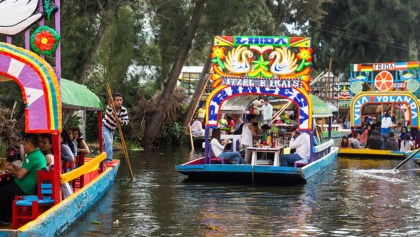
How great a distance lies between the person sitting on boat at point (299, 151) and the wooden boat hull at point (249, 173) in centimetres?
28

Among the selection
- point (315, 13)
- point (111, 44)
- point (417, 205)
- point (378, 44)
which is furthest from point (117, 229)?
point (378, 44)

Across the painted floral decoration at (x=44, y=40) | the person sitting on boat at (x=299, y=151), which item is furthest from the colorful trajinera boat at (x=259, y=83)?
the painted floral decoration at (x=44, y=40)

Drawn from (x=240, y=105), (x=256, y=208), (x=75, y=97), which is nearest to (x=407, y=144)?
(x=240, y=105)

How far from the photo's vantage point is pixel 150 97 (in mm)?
30578

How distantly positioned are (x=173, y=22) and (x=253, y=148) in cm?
1158

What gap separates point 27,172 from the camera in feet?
33.9

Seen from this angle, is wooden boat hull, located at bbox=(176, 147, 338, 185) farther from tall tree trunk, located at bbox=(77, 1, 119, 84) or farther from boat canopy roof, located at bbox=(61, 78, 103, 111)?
tall tree trunk, located at bbox=(77, 1, 119, 84)

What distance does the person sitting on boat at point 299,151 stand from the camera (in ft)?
56.1

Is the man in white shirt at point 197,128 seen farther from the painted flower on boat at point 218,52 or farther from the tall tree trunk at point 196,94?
the painted flower on boat at point 218,52

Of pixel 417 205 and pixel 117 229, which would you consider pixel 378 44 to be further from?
pixel 117 229

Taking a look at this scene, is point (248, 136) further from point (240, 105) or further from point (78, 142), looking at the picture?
point (78, 142)

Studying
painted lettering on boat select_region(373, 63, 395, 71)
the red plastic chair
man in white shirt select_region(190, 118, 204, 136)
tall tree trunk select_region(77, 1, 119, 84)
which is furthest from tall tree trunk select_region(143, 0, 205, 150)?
the red plastic chair

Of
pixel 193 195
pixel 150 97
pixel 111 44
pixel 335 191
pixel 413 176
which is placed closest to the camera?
pixel 193 195

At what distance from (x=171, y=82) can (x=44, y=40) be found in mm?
18674
